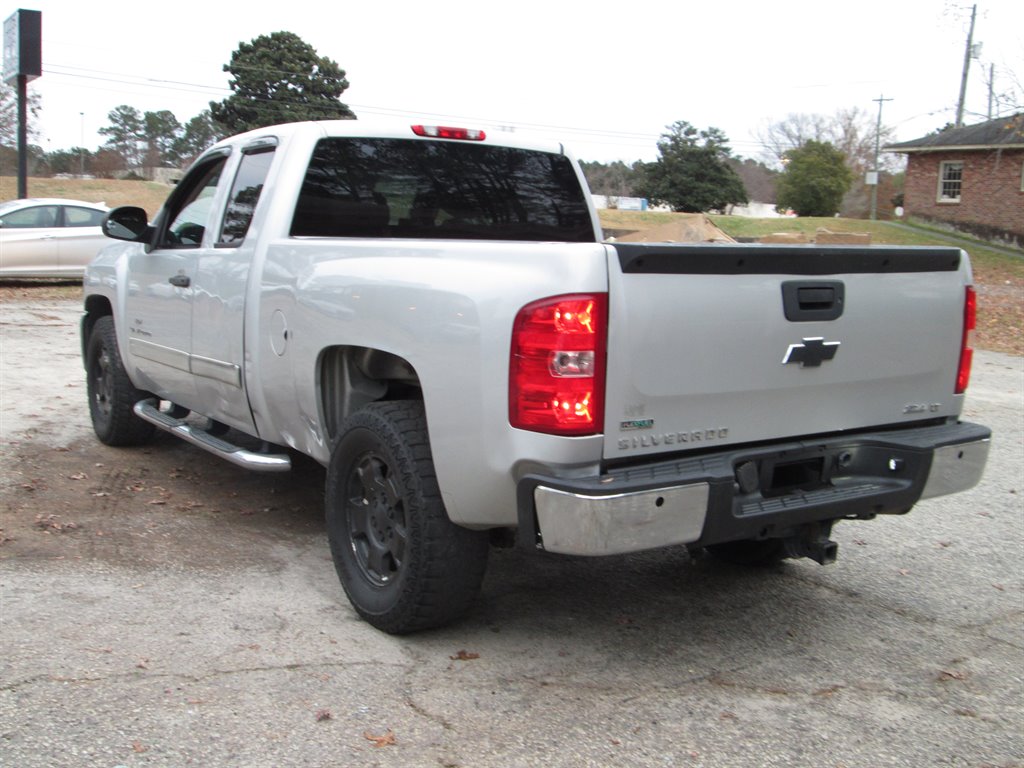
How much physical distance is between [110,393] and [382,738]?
4.36 metres

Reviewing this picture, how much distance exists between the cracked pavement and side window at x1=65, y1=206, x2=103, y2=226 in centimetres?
1312

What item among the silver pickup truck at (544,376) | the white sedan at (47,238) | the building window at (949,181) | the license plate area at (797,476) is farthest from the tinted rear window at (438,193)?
the building window at (949,181)

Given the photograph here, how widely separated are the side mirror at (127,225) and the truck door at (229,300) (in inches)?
33.6

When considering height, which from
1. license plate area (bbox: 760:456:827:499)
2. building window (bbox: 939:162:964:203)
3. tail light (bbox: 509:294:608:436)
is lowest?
license plate area (bbox: 760:456:827:499)

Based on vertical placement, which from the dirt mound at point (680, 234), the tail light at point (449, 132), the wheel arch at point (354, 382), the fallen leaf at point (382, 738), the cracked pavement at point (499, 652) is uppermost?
the tail light at point (449, 132)

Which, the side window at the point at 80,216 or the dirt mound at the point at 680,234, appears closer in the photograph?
the dirt mound at the point at 680,234

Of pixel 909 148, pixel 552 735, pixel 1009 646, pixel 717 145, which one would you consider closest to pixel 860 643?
pixel 1009 646

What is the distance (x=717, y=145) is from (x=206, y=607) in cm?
4810

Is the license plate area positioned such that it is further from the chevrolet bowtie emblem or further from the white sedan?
the white sedan

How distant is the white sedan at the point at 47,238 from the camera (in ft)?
56.6

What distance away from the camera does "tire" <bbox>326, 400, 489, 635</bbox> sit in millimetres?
3695

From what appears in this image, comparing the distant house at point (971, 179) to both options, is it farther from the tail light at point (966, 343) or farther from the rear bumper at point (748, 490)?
the rear bumper at point (748, 490)

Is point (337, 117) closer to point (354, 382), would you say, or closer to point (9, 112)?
point (9, 112)

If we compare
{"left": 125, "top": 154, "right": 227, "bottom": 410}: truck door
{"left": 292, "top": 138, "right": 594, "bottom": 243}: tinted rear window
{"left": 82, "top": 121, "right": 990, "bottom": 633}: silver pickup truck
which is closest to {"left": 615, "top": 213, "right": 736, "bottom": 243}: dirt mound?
{"left": 292, "top": 138, "right": 594, "bottom": 243}: tinted rear window
